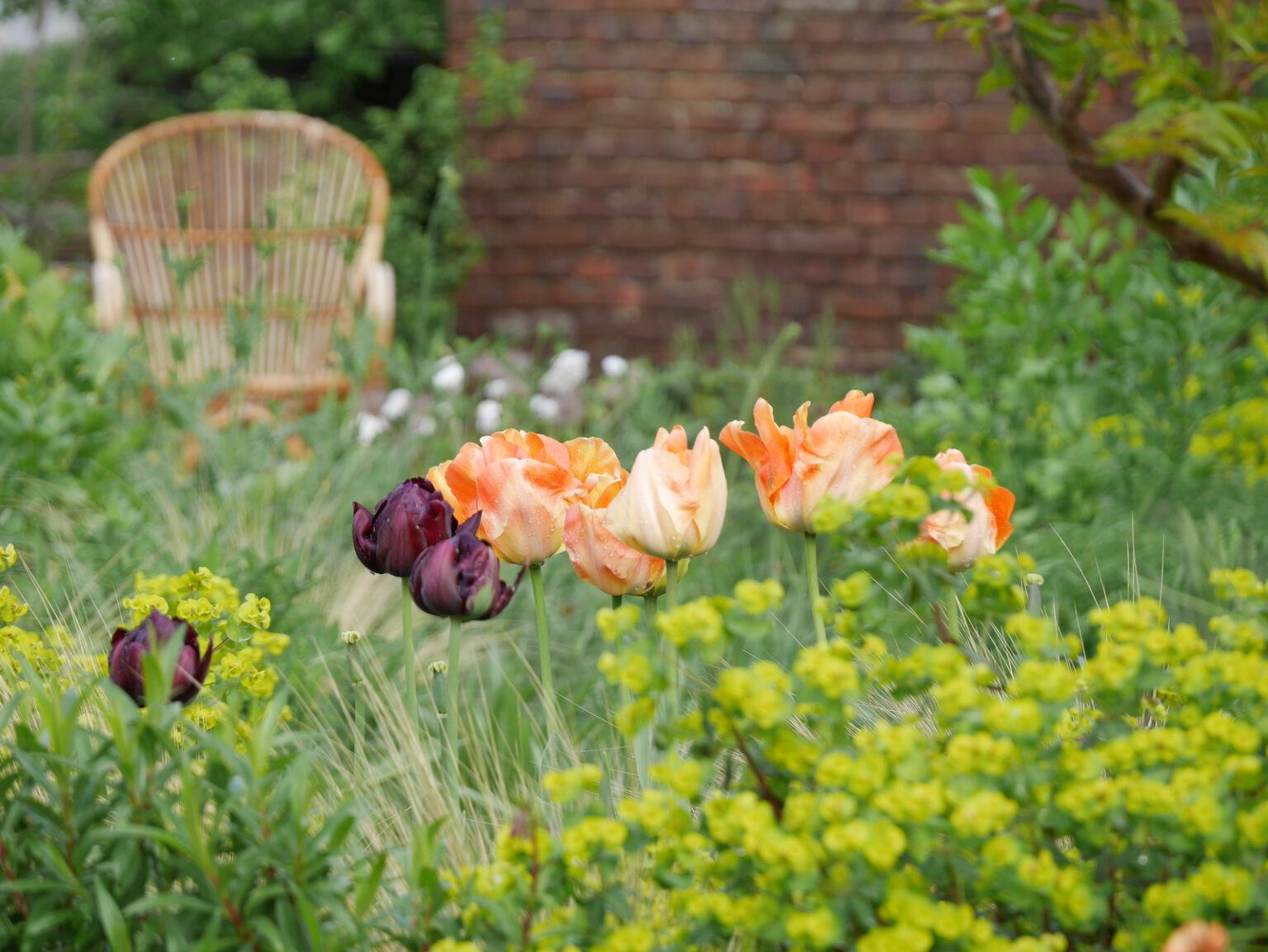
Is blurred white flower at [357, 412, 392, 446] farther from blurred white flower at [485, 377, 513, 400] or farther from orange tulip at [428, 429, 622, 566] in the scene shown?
orange tulip at [428, 429, 622, 566]

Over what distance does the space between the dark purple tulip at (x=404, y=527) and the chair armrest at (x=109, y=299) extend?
263 cm

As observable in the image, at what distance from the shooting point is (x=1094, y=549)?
1.88 meters

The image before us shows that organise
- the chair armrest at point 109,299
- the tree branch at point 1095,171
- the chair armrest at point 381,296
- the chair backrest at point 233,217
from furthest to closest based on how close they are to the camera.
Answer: the chair backrest at point 233,217 → the chair armrest at point 381,296 → the chair armrest at point 109,299 → the tree branch at point 1095,171

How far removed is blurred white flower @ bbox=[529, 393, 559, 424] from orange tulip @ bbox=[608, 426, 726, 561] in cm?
197

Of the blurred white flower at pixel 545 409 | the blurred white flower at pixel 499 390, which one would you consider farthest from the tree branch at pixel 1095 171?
the blurred white flower at pixel 499 390

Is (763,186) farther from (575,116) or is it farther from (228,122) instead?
(228,122)

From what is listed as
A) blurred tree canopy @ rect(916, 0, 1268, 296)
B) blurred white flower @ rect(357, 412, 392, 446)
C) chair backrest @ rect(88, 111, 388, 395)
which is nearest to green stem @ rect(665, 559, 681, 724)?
blurred tree canopy @ rect(916, 0, 1268, 296)

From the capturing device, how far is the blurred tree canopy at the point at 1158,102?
1165 mm

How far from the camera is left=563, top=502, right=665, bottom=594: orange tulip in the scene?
0.91 m

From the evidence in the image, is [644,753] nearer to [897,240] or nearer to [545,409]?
[545,409]

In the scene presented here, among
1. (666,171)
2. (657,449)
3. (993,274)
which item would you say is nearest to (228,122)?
(666,171)

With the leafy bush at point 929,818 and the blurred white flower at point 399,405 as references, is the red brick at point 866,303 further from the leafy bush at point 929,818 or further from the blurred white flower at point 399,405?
the leafy bush at point 929,818

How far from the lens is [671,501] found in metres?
0.85

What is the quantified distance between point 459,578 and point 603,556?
12 centimetres
